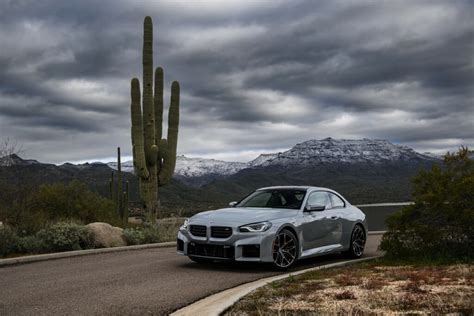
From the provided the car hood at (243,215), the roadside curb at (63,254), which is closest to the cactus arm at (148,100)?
the roadside curb at (63,254)

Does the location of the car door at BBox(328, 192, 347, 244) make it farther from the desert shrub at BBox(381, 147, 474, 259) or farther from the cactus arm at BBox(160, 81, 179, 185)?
the cactus arm at BBox(160, 81, 179, 185)

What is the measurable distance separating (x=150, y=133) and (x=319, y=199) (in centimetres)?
1082

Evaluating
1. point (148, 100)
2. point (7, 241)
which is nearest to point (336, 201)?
point (7, 241)

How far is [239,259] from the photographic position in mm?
9781

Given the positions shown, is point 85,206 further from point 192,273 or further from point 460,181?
point 460,181

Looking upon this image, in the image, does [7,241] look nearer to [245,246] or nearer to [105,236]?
[105,236]

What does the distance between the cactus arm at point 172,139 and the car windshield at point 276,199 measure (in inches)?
404

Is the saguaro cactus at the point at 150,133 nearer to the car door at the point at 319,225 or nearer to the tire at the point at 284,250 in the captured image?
the car door at the point at 319,225

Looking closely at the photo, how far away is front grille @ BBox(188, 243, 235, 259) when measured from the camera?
9.88 meters

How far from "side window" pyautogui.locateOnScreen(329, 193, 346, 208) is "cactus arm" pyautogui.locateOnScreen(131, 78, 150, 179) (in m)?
9.84

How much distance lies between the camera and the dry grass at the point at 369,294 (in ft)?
19.8

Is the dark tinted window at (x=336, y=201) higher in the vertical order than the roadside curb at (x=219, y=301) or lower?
higher

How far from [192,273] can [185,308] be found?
2.94 meters

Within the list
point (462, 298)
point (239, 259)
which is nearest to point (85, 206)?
point (239, 259)
